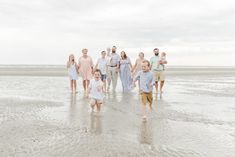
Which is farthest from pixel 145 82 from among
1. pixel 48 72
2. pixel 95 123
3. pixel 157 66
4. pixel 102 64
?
pixel 48 72

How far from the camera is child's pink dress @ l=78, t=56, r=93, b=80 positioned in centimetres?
1563

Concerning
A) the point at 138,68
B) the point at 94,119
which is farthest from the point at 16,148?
the point at 138,68

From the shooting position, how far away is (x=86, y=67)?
15.7m

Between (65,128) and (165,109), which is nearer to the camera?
(65,128)

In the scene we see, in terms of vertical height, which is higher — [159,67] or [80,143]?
[159,67]

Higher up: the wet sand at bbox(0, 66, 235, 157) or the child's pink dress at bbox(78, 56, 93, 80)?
the child's pink dress at bbox(78, 56, 93, 80)

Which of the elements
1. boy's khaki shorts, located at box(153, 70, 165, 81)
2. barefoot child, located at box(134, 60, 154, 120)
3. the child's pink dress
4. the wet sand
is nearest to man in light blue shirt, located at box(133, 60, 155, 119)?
barefoot child, located at box(134, 60, 154, 120)

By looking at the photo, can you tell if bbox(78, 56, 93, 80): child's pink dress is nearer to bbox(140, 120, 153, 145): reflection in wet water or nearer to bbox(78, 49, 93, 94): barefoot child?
bbox(78, 49, 93, 94): barefoot child

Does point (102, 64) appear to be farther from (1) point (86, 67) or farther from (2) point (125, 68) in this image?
(2) point (125, 68)

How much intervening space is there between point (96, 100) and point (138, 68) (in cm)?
601

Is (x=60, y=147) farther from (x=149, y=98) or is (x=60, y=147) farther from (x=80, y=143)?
(x=149, y=98)

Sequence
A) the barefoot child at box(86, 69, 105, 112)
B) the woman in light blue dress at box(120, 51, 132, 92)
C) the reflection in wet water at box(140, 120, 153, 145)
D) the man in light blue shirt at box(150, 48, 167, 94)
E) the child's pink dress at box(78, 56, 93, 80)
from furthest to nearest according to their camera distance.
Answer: the woman in light blue dress at box(120, 51, 132, 92), the man in light blue shirt at box(150, 48, 167, 94), the child's pink dress at box(78, 56, 93, 80), the barefoot child at box(86, 69, 105, 112), the reflection in wet water at box(140, 120, 153, 145)

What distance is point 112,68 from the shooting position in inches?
671

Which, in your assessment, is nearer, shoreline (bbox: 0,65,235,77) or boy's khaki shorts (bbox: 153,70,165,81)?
boy's khaki shorts (bbox: 153,70,165,81)
